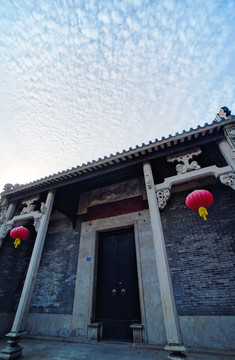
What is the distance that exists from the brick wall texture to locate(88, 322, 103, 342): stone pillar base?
2.09m

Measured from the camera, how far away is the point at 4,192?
609cm

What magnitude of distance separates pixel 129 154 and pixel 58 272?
450 cm

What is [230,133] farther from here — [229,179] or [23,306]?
[23,306]

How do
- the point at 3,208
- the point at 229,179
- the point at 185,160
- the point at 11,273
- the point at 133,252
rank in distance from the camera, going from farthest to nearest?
the point at 3,208
the point at 11,273
the point at 133,252
the point at 185,160
the point at 229,179

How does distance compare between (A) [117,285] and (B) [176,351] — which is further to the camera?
(A) [117,285]

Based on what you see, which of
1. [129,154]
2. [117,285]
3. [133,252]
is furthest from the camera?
[133,252]

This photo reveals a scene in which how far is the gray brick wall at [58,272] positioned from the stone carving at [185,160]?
13.0 ft

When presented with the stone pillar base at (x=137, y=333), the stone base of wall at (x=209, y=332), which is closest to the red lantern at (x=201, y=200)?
the stone base of wall at (x=209, y=332)

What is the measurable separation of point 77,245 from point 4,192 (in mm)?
3178

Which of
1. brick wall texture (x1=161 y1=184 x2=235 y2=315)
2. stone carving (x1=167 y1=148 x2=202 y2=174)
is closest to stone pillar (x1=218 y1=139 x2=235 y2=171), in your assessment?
stone carving (x1=167 y1=148 x2=202 y2=174)

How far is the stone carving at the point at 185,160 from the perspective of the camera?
4065 millimetres

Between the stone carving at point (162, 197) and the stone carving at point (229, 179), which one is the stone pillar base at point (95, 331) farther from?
the stone carving at point (229, 179)

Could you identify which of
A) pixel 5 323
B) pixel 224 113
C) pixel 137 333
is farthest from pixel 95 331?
pixel 224 113

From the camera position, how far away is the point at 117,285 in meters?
4.91
